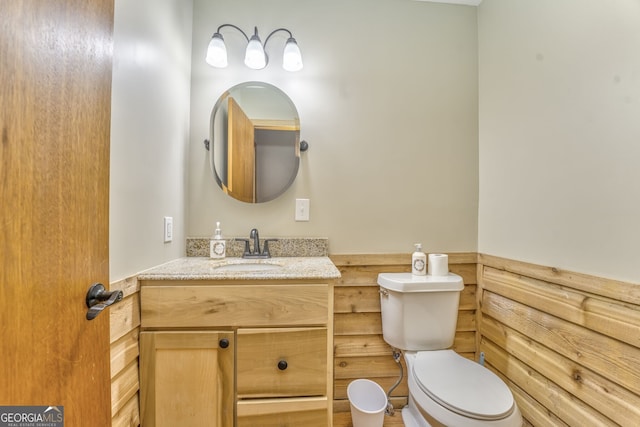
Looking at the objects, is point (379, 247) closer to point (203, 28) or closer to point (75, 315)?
point (75, 315)

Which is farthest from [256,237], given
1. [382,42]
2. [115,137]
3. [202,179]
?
[382,42]

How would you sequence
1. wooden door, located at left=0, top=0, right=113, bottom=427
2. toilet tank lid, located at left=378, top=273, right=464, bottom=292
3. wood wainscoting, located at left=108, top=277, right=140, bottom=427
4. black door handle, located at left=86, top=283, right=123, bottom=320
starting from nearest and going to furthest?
wooden door, located at left=0, top=0, right=113, bottom=427 → black door handle, located at left=86, top=283, right=123, bottom=320 → wood wainscoting, located at left=108, top=277, right=140, bottom=427 → toilet tank lid, located at left=378, top=273, right=464, bottom=292

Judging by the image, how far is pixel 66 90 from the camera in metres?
0.58

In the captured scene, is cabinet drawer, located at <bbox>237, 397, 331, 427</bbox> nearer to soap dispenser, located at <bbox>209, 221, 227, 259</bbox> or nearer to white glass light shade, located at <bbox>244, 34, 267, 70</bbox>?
soap dispenser, located at <bbox>209, 221, 227, 259</bbox>

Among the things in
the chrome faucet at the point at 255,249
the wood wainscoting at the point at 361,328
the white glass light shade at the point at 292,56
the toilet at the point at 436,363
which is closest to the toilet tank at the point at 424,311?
the toilet at the point at 436,363

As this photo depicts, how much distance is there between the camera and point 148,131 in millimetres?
1084

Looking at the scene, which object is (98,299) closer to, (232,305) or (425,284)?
(232,305)

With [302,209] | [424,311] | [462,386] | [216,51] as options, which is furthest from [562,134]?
[216,51]

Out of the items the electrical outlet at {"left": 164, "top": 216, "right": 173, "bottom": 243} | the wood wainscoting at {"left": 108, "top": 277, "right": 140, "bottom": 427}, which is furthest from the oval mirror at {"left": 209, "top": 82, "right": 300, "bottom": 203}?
the wood wainscoting at {"left": 108, "top": 277, "right": 140, "bottom": 427}

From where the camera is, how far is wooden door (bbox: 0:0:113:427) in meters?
0.46

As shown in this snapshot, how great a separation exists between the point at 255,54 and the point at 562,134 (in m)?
1.47

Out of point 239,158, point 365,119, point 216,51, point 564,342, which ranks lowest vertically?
point 564,342

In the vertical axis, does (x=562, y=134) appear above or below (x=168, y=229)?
above

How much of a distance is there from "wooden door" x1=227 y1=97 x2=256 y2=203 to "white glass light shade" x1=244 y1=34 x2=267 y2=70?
0.72 feet
